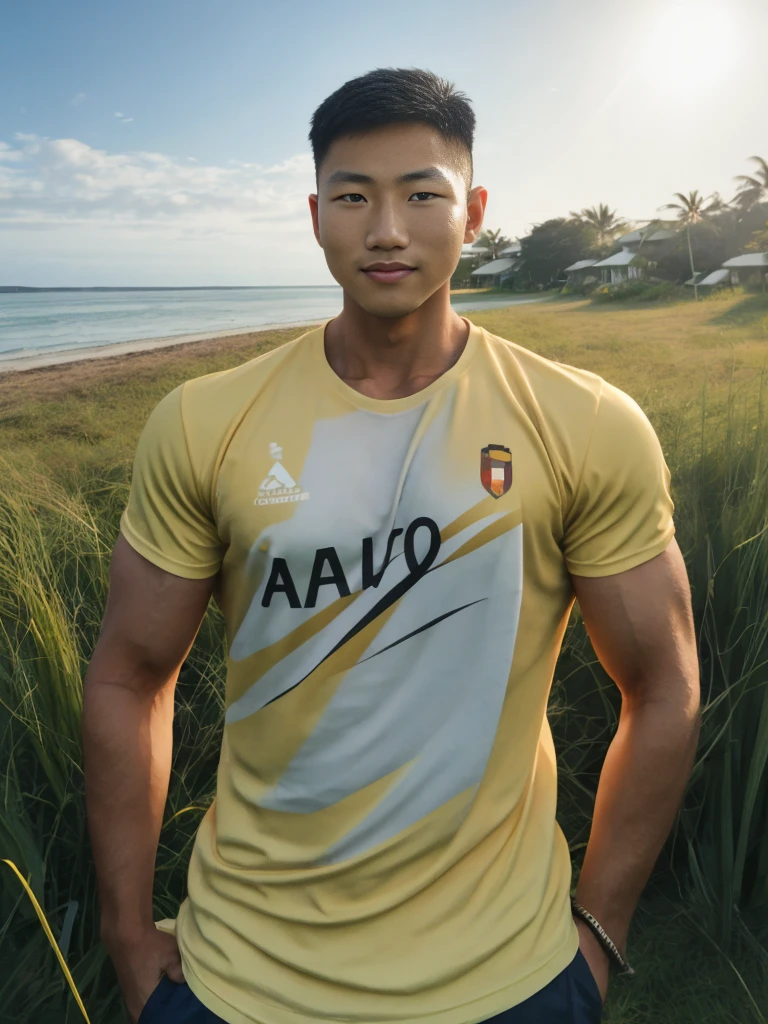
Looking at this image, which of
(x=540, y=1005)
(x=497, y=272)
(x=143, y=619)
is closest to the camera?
(x=540, y=1005)

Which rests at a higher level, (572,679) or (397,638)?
(397,638)

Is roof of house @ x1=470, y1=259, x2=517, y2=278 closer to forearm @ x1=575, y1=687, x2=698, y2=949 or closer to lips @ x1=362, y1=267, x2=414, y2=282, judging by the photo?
lips @ x1=362, y1=267, x2=414, y2=282

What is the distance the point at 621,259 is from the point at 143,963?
2.86 meters

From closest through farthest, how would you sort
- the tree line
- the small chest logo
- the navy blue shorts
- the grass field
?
the navy blue shorts → the small chest logo → the grass field → the tree line

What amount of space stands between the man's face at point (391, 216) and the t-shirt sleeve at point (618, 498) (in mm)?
391

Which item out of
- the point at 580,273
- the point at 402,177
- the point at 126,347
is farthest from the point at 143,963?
the point at 580,273

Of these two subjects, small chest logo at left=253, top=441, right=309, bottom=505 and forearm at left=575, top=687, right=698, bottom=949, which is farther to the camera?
forearm at left=575, top=687, right=698, bottom=949

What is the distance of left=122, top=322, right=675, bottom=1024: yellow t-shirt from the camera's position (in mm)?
1333

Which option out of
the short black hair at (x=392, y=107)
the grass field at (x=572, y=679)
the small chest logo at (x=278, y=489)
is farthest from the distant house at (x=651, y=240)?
the small chest logo at (x=278, y=489)

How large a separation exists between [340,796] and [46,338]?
2276 millimetres

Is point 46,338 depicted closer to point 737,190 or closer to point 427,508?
point 427,508

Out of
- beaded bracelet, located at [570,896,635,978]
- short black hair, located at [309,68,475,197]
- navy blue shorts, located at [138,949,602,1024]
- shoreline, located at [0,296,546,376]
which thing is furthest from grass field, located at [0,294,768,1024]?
short black hair, located at [309,68,475,197]

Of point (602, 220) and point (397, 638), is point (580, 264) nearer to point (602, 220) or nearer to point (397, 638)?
point (602, 220)

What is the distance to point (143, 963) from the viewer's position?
4.80 ft
